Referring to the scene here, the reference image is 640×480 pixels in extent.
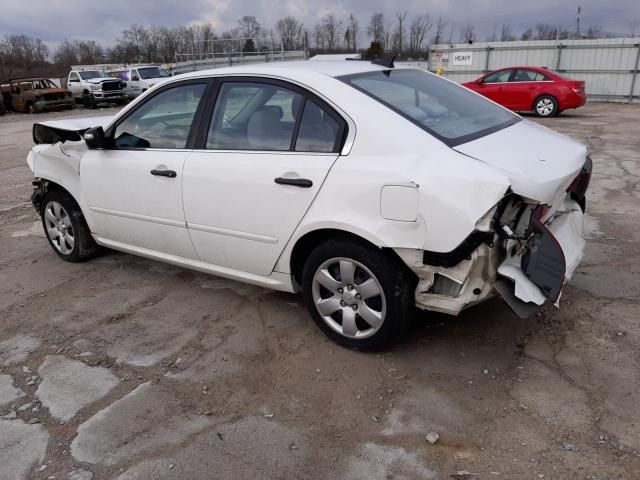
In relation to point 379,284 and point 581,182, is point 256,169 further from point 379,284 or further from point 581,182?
point 581,182

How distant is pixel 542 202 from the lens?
9.02ft

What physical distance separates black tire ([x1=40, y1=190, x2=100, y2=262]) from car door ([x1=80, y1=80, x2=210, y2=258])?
1.38 feet

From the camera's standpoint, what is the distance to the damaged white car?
2.78 m

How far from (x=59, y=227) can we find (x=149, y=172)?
1668mm

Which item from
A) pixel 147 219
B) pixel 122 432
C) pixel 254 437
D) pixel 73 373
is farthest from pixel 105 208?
pixel 254 437

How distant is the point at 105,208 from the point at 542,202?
3.30 meters

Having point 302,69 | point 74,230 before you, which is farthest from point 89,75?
point 302,69

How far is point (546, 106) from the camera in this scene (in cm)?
1562

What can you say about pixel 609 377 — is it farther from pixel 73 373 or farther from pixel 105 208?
pixel 105 208

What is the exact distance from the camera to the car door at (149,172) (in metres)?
3.80

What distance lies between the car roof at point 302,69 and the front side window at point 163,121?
0.49ft

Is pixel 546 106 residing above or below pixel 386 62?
below

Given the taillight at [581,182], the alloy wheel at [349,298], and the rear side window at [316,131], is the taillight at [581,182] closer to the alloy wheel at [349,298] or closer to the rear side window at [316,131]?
the alloy wheel at [349,298]

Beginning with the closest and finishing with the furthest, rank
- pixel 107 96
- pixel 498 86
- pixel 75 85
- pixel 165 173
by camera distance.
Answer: pixel 165 173, pixel 498 86, pixel 107 96, pixel 75 85
